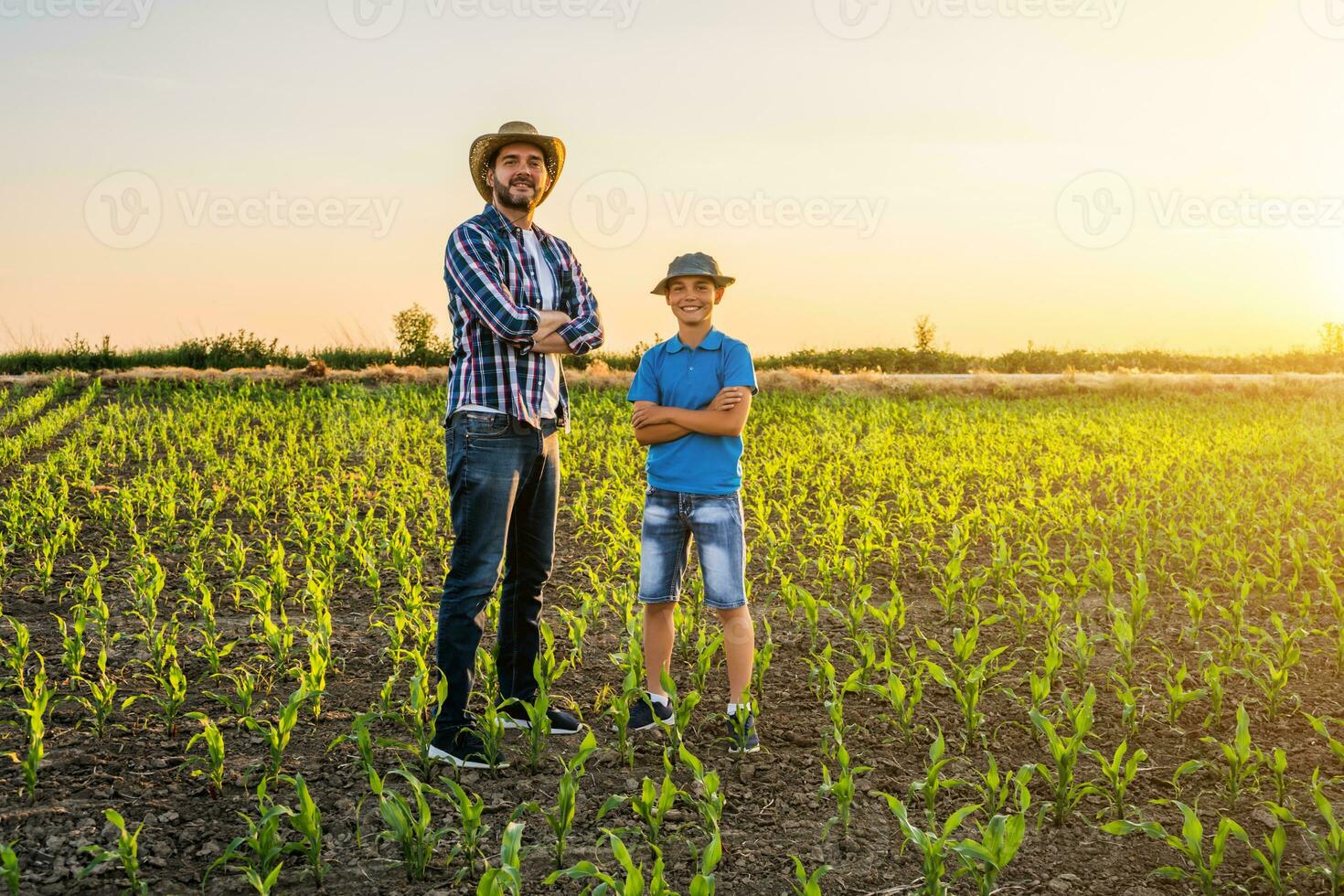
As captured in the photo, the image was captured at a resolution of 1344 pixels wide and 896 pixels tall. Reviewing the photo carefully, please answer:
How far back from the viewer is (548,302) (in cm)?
408

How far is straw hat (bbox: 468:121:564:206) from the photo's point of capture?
3910 millimetres

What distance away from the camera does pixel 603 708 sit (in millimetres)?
4793

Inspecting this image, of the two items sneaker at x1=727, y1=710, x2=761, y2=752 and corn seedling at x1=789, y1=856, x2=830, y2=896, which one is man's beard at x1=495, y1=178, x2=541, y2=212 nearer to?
sneaker at x1=727, y1=710, x2=761, y2=752

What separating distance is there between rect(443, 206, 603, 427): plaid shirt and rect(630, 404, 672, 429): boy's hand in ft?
1.07

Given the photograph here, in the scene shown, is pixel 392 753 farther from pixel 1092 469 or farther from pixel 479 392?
pixel 1092 469

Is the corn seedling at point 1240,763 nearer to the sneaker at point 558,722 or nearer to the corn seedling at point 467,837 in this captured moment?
the sneaker at point 558,722

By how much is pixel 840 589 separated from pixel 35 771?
4.95 meters

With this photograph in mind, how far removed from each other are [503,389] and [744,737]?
5.86ft

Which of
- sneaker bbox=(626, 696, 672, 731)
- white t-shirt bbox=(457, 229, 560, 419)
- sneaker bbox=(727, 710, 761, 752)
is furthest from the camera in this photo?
sneaker bbox=(626, 696, 672, 731)

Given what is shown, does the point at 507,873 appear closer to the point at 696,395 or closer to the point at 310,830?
the point at 310,830

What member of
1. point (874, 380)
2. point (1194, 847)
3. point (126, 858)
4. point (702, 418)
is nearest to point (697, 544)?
point (702, 418)

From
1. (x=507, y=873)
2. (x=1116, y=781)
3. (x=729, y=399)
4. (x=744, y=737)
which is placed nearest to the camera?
(x=507, y=873)

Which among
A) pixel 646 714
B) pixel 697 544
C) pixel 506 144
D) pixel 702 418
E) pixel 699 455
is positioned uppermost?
pixel 506 144

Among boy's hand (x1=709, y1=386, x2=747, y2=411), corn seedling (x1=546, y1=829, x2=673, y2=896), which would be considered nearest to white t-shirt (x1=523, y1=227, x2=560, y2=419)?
boy's hand (x1=709, y1=386, x2=747, y2=411)
